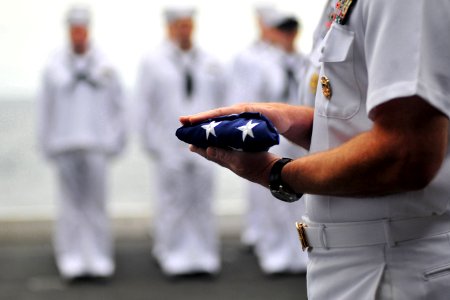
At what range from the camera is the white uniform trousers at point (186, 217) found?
933 centimetres

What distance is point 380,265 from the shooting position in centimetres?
233

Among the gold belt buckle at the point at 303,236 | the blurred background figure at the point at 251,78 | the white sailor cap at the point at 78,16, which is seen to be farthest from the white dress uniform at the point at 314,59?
the white sailor cap at the point at 78,16

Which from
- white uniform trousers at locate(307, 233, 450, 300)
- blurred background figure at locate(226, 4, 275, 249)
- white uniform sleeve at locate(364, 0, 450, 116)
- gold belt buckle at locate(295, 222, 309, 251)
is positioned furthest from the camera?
blurred background figure at locate(226, 4, 275, 249)

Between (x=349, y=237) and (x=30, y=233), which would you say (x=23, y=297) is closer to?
(x=30, y=233)

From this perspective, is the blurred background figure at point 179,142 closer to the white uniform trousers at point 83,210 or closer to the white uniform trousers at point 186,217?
the white uniform trousers at point 186,217

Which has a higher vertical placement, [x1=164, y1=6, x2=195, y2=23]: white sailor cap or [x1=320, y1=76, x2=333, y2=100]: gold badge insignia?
[x1=320, y1=76, x2=333, y2=100]: gold badge insignia

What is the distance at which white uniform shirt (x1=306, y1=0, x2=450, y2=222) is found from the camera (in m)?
2.15

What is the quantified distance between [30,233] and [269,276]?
297 cm

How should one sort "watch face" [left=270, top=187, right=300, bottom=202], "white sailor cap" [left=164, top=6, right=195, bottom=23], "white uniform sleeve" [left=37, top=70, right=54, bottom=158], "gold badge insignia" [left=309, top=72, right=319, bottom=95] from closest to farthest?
"watch face" [left=270, top=187, right=300, bottom=202] < "gold badge insignia" [left=309, top=72, right=319, bottom=95] < "white uniform sleeve" [left=37, top=70, right=54, bottom=158] < "white sailor cap" [left=164, top=6, right=195, bottom=23]

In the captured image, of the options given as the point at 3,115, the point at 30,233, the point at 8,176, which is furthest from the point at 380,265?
the point at 3,115

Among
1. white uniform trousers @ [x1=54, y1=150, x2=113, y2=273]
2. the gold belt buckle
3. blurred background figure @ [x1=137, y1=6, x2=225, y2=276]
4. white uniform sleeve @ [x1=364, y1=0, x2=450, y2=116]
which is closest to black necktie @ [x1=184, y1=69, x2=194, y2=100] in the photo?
blurred background figure @ [x1=137, y1=6, x2=225, y2=276]

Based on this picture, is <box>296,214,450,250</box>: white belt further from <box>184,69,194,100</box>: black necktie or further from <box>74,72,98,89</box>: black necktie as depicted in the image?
<box>74,72,98,89</box>: black necktie

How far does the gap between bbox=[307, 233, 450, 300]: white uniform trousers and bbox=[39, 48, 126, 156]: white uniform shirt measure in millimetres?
6849

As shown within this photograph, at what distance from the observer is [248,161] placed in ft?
7.90
